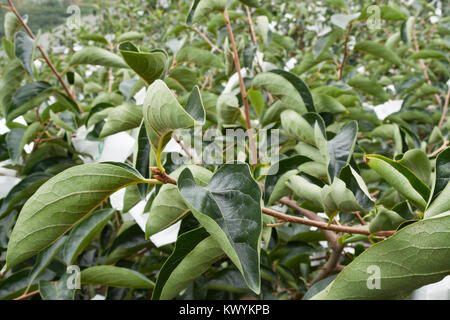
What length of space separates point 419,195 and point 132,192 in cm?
40

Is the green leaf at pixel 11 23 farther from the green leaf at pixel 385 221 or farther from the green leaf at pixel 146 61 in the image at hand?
the green leaf at pixel 385 221

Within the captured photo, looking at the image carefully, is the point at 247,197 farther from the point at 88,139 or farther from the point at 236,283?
the point at 88,139

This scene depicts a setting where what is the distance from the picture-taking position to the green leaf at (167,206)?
0.50 m

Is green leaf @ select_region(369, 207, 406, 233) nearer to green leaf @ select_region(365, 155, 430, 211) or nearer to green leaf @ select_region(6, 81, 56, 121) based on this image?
green leaf @ select_region(365, 155, 430, 211)

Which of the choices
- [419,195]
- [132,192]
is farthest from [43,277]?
[419,195]

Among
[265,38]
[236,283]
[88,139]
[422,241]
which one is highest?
[422,241]

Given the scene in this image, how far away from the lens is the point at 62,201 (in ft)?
1.43

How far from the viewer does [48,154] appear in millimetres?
1044

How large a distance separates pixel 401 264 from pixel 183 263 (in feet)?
0.81

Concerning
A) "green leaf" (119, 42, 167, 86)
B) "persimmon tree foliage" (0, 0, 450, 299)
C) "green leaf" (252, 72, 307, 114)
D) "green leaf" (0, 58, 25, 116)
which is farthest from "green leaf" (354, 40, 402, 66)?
"green leaf" (0, 58, 25, 116)

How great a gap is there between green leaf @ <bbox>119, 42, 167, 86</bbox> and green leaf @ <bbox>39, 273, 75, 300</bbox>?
1.18ft

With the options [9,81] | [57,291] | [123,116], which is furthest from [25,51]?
[57,291]

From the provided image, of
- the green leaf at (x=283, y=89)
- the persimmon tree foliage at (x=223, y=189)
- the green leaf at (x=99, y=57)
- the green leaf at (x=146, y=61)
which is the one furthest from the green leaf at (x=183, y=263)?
the green leaf at (x=99, y=57)

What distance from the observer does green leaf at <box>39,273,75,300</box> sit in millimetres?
663
